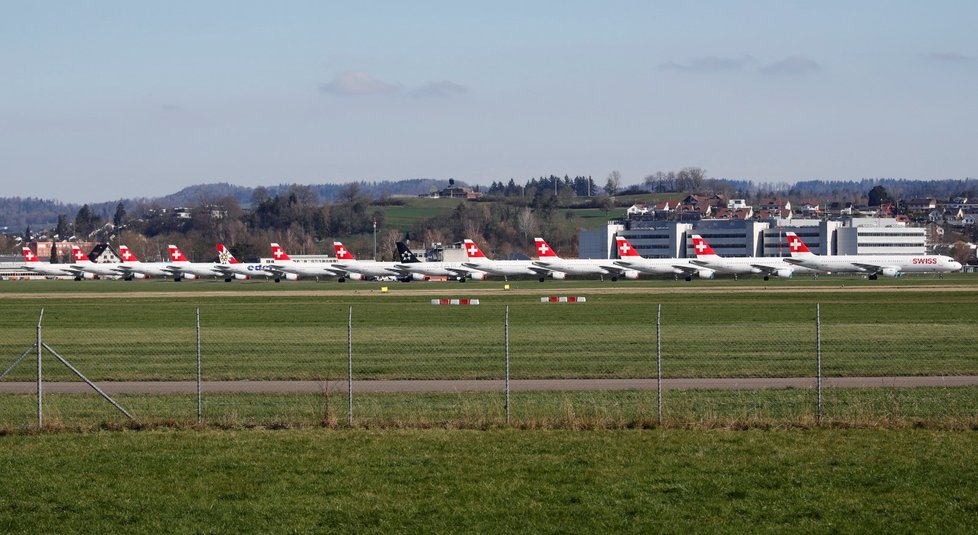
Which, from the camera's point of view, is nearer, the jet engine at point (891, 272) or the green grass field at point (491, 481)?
the green grass field at point (491, 481)

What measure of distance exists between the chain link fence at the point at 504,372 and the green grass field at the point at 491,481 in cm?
175

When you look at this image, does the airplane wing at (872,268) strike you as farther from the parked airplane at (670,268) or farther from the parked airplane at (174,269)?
the parked airplane at (174,269)

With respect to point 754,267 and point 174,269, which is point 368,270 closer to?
point 174,269

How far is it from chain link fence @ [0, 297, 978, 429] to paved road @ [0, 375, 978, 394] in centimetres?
7

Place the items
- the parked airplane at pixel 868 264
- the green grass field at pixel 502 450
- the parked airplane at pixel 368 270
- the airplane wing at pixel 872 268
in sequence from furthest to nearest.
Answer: the parked airplane at pixel 368 270 → the parked airplane at pixel 868 264 → the airplane wing at pixel 872 268 → the green grass field at pixel 502 450

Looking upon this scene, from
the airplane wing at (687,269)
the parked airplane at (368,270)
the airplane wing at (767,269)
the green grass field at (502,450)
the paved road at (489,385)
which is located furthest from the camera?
the parked airplane at (368,270)

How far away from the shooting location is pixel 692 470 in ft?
53.7

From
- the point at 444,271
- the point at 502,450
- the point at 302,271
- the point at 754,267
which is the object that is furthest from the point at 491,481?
the point at 302,271

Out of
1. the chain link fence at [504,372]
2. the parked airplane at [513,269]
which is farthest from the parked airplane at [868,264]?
the chain link fence at [504,372]

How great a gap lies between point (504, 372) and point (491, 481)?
13.8 meters

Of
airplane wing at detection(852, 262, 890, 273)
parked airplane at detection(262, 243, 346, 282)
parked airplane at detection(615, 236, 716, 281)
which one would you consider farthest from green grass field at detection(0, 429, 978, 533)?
parked airplane at detection(262, 243, 346, 282)

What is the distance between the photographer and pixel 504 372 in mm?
29641

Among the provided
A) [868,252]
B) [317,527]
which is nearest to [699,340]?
[317,527]

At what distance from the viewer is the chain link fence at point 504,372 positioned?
2195cm
